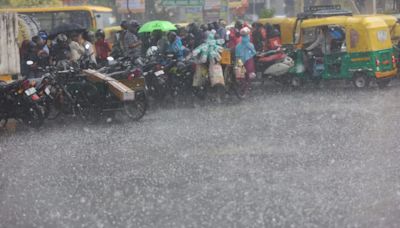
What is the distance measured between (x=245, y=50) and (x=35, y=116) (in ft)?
18.5

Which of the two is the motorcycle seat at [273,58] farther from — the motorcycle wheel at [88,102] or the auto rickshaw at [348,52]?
the motorcycle wheel at [88,102]

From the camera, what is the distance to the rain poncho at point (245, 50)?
626 inches

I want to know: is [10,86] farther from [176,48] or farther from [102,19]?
[102,19]

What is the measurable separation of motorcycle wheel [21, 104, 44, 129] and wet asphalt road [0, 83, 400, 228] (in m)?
0.18

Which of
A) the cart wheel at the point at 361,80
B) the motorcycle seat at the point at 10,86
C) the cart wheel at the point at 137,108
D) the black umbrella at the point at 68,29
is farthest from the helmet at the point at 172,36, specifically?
the motorcycle seat at the point at 10,86

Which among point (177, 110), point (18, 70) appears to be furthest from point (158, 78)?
point (18, 70)

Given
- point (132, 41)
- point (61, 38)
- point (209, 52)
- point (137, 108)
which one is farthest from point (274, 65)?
point (61, 38)

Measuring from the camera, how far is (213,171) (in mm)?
7945

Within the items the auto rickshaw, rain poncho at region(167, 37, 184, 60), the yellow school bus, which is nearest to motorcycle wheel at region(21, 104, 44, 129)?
rain poncho at region(167, 37, 184, 60)

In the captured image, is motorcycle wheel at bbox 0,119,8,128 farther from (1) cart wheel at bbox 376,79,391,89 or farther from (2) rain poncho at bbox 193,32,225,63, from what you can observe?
(1) cart wheel at bbox 376,79,391,89

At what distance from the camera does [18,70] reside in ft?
47.8

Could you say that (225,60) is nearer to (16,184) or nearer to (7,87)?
(7,87)

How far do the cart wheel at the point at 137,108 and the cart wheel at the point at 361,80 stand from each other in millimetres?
5451

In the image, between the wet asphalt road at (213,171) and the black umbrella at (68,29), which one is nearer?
the wet asphalt road at (213,171)
